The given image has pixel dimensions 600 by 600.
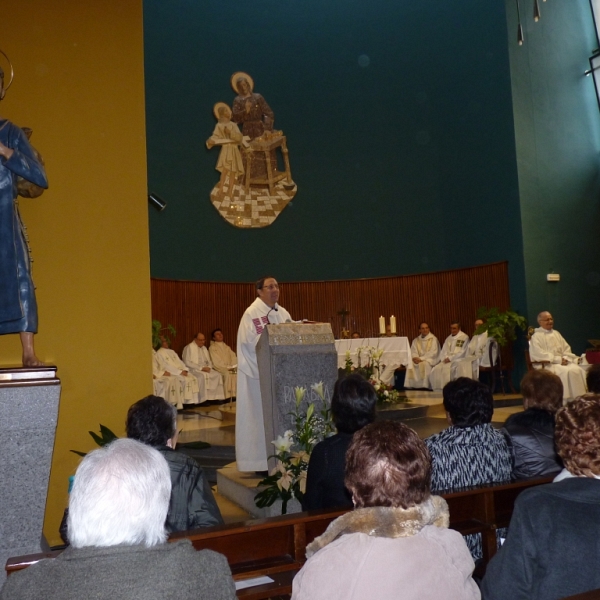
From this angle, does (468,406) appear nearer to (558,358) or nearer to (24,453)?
(24,453)

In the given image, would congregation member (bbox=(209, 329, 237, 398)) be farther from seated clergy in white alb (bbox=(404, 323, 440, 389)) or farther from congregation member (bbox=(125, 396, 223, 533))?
congregation member (bbox=(125, 396, 223, 533))

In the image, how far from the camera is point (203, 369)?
10.9m

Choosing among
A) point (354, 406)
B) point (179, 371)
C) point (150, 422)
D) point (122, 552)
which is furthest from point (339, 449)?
point (179, 371)

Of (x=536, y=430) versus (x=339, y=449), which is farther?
(x=536, y=430)

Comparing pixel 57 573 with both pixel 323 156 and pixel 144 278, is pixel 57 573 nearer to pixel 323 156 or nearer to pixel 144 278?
pixel 144 278

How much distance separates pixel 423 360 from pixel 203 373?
406 centimetres

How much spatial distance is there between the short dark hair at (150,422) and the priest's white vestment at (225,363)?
28.2 feet

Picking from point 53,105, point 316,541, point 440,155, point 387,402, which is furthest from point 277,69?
point 316,541

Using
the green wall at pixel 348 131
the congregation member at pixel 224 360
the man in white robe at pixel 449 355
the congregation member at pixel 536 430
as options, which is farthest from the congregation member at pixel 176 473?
the green wall at pixel 348 131

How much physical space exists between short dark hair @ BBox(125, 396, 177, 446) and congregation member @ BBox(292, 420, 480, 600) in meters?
1.07

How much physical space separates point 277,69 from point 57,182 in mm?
9366

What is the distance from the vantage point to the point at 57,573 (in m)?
1.18

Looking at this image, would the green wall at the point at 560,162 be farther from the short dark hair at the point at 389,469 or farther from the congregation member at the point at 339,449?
the short dark hair at the point at 389,469

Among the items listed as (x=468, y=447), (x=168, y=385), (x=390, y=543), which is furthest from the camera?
(x=168, y=385)
